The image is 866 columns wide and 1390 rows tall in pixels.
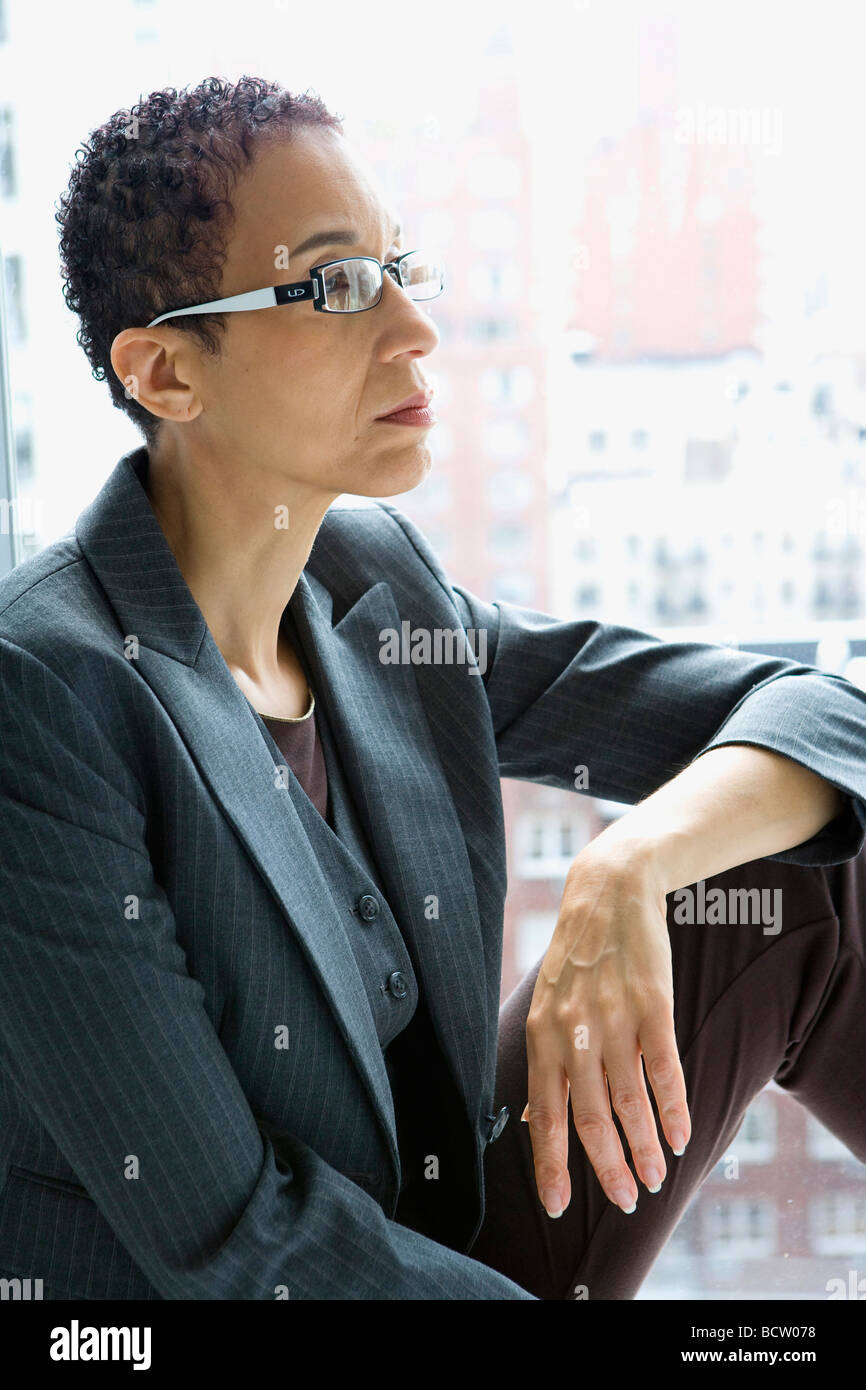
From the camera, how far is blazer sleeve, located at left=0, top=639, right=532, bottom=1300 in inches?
32.1

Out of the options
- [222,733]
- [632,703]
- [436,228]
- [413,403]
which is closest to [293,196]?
[413,403]

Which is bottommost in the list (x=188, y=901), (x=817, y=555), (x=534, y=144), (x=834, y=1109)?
(x=834, y=1109)

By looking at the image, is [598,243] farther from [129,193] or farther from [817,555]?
[129,193]

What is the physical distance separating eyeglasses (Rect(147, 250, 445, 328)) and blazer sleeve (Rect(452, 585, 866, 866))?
342 millimetres

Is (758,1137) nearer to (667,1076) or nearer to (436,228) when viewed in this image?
(667,1076)

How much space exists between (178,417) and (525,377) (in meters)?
0.71

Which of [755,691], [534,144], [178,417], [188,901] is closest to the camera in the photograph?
[188,901]

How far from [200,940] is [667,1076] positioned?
0.37 meters

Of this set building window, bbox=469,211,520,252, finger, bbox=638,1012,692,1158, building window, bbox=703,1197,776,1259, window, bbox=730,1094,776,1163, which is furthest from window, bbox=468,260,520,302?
building window, bbox=703,1197,776,1259

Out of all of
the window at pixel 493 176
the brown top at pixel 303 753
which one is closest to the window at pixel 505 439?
the window at pixel 493 176

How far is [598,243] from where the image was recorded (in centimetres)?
157

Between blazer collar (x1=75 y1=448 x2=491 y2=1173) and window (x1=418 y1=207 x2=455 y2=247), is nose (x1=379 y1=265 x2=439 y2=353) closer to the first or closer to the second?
blazer collar (x1=75 y1=448 x2=491 y2=1173)

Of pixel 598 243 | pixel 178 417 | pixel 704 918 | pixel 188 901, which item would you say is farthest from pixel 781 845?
pixel 598 243

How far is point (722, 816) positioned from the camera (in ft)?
3.41
